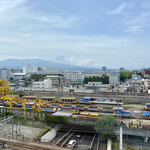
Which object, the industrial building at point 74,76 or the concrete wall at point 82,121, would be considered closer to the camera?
the concrete wall at point 82,121

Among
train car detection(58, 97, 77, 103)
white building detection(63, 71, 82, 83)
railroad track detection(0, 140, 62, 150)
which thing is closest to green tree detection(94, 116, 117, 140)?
railroad track detection(0, 140, 62, 150)

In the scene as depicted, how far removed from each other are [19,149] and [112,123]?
567 cm

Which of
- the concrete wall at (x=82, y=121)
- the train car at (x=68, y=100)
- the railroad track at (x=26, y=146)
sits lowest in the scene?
the railroad track at (x=26, y=146)

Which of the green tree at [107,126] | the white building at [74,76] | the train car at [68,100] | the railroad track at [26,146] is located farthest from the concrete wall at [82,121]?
the white building at [74,76]

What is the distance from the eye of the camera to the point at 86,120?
1125 cm

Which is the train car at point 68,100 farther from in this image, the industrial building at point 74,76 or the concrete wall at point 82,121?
the industrial building at point 74,76

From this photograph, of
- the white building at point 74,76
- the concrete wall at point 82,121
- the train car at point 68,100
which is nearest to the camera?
the concrete wall at point 82,121

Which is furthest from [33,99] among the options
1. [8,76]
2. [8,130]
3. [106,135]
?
[8,76]

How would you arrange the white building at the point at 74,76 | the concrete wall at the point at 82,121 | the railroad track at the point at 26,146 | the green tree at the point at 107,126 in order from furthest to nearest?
the white building at the point at 74,76 → the concrete wall at the point at 82,121 → the green tree at the point at 107,126 → the railroad track at the point at 26,146

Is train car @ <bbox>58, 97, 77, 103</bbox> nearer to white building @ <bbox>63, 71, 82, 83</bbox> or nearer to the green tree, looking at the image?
the green tree

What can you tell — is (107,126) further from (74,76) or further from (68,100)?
(74,76)

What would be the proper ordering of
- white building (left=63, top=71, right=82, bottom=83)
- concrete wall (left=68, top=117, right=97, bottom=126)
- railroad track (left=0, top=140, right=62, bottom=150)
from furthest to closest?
Answer: white building (left=63, top=71, right=82, bottom=83) → concrete wall (left=68, top=117, right=97, bottom=126) → railroad track (left=0, top=140, right=62, bottom=150)

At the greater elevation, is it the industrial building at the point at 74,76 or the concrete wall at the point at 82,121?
the industrial building at the point at 74,76

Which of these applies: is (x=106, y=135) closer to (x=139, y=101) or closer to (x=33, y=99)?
(x=139, y=101)
